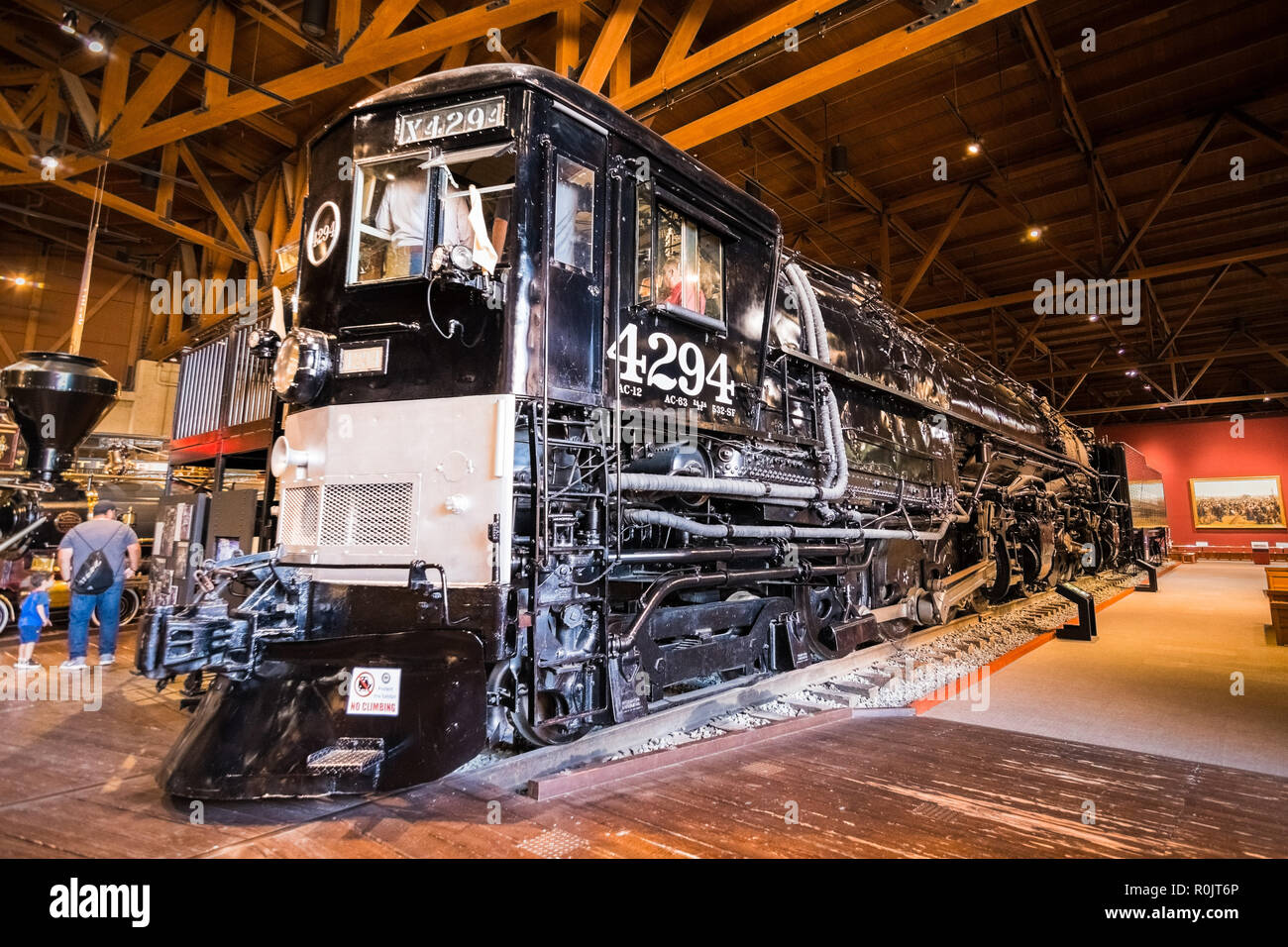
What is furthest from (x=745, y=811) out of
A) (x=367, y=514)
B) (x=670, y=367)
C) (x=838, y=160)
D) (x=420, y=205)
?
(x=838, y=160)

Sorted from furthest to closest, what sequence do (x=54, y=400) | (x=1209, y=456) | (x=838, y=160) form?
1. (x=1209, y=456)
2. (x=838, y=160)
3. (x=54, y=400)

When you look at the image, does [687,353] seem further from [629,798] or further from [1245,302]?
[1245,302]

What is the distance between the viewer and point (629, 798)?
103 inches

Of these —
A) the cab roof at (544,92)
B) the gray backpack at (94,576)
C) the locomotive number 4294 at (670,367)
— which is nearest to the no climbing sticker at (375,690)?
the locomotive number 4294 at (670,367)

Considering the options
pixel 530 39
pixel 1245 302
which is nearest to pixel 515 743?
pixel 530 39

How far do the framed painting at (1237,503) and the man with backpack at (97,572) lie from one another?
107 ft

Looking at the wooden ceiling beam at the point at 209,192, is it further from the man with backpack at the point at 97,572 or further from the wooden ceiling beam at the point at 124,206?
the man with backpack at the point at 97,572

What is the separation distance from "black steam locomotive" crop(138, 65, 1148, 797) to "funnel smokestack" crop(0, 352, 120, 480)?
9.26 ft

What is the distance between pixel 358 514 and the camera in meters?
3.07

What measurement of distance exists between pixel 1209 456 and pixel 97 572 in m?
33.1

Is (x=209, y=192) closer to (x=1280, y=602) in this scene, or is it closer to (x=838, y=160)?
(x=838, y=160)

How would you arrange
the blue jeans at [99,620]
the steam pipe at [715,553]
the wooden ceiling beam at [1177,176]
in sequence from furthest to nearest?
1. the wooden ceiling beam at [1177,176]
2. the blue jeans at [99,620]
3. the steam pipe at [715,553]

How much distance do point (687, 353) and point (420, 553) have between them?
1.88m

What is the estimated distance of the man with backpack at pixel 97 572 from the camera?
18.6 ft
